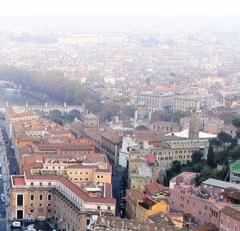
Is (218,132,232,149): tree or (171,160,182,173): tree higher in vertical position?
(218,132,232,149): tree

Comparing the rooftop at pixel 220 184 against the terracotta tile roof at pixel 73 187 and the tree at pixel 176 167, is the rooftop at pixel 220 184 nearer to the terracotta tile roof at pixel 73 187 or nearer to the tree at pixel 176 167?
the terracotta tile roof at pixel 73 187

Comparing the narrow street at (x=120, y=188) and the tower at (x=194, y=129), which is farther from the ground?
→ the tower at (x=194, y=129)

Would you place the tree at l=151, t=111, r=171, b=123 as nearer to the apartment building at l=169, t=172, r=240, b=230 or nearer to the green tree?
the green tree

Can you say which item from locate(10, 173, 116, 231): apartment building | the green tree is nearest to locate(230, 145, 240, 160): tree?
locate(10, 173, 116, 231): apartment building

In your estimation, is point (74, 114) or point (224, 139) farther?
point (74, 114)

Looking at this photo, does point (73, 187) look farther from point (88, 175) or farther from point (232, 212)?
point (232, 212)

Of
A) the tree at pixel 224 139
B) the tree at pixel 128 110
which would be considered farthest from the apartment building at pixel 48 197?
the tree at pixel 128 110

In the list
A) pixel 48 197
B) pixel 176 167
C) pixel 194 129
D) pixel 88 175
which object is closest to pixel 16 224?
pixel 48 197

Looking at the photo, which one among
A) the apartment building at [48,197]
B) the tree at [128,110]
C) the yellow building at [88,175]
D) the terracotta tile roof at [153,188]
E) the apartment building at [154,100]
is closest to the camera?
the apartment building at [48,197]

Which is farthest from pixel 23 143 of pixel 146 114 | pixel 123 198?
pixel 146 114

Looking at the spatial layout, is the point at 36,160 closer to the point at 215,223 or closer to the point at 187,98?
the point at 215,223

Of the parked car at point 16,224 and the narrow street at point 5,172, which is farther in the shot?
the narrow street at point 5,172

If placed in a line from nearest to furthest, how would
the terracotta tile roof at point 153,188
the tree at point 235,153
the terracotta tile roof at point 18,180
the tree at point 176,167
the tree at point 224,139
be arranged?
the terracotta tile roof at point 153,188 < the terracotta tile roof at point 18,180 < the tree at point 235,153 < the tree at point 176,167 < the tree at point 224,139
